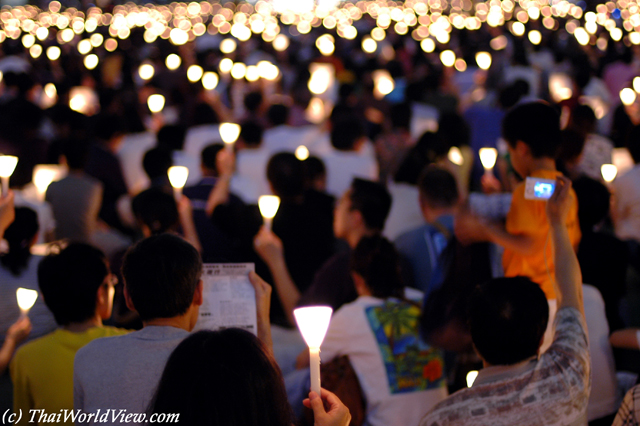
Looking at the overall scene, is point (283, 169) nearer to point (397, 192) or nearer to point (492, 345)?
point (397, 192)

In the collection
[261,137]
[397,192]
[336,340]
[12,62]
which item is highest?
[12,62]

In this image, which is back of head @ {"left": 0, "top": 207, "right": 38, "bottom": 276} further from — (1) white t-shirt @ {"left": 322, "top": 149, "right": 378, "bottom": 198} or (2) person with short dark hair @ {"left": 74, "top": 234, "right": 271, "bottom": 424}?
(1) white t-shirt @ {"left": 322, "top": 149, "right": 378, "bottom": 198}

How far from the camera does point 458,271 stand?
9.30 feet

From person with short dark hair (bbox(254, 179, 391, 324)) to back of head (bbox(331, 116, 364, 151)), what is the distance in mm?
1521

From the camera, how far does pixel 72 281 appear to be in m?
2.36

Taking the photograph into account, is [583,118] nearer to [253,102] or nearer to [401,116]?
[401,116]

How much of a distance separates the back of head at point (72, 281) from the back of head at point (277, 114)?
166 inches

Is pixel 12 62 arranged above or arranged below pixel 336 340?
above

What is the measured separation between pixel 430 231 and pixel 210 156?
5.46 feet

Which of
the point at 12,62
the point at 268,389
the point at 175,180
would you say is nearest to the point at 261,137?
the point at 175,180

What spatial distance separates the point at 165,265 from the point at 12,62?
29.6ft

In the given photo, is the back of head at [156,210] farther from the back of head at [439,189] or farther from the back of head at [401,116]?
the back of head at [401,116]

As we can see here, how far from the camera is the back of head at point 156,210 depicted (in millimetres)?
3404

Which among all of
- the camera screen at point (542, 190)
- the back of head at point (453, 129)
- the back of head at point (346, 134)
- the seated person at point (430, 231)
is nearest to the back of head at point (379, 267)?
the seated person at point (430, 231)
